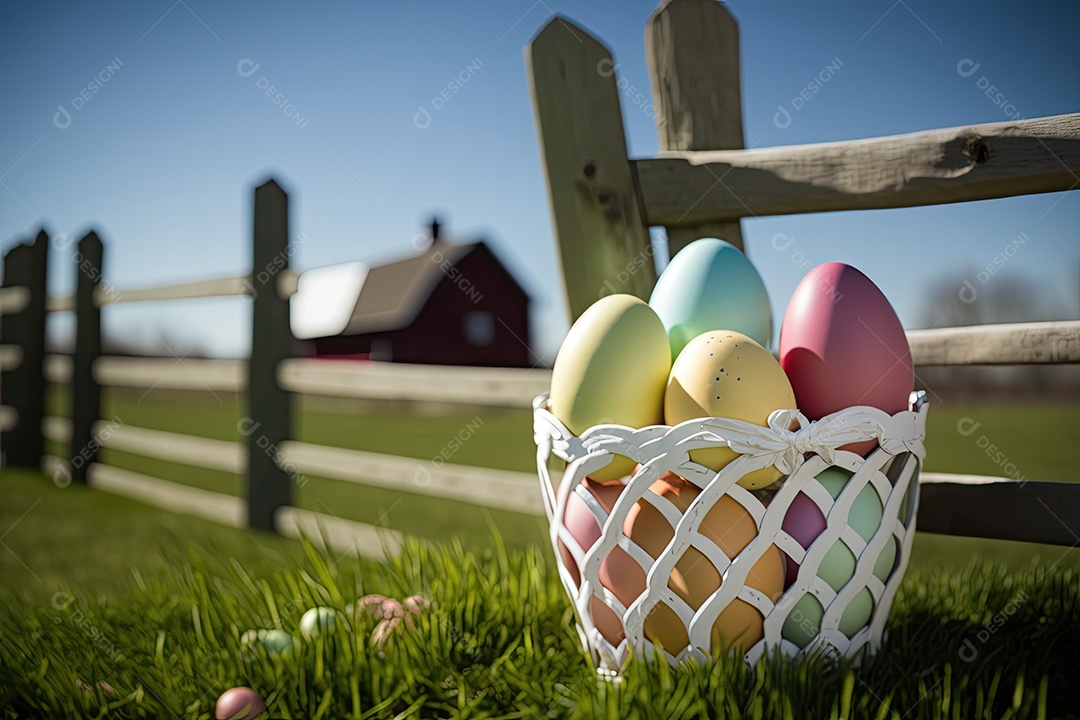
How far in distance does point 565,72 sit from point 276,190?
2.11m

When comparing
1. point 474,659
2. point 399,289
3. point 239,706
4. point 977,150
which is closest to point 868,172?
point 977,150

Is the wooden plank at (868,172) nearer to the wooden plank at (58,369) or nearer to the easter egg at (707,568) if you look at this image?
the easter egg at (707,568)

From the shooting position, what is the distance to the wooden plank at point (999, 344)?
4.54 feet

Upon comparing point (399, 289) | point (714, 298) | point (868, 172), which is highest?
point (399, 289)

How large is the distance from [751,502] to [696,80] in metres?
1.07

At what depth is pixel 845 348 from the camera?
1.18m

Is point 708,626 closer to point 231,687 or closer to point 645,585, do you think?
point 645,585

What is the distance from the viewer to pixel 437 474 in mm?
2635

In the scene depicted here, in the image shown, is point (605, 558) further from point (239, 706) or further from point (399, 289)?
point (399, 289)

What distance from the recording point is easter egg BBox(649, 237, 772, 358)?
51.5 inches

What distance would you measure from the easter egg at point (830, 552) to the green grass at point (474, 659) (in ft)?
0.20

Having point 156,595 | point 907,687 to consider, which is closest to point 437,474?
→ point 156,595

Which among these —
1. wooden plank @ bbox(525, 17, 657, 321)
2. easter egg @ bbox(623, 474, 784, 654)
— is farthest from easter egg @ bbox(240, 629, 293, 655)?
wooden plank @ bbox(525, 17, 657, 321)

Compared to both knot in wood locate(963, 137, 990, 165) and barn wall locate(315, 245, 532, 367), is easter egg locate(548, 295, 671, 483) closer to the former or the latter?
knot in wood locate(963, 137, 990, 165)
